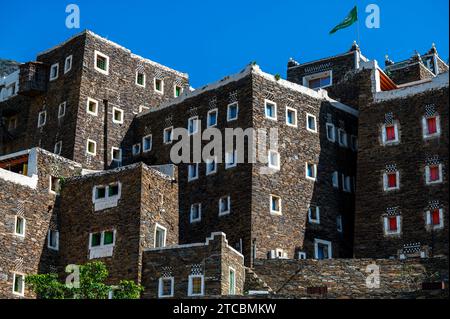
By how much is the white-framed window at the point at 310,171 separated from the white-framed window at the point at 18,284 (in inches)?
790

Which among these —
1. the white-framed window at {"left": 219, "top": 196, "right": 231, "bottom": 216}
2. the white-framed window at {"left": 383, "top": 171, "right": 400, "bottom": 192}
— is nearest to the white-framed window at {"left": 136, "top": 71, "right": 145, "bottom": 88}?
the white-framed window at {"left": 219, "top": 196, "right": 231, "bottom": 216}

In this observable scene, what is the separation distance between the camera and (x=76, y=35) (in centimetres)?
7225

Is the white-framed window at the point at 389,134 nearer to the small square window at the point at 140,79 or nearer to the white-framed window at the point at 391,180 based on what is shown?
the white-framed window at the point at 391,180

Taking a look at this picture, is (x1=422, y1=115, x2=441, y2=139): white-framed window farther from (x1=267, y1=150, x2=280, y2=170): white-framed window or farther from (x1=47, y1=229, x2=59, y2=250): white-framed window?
(x1=47, y1=229, x2=59, y2=250): white-framed window

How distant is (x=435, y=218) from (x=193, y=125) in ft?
58.7

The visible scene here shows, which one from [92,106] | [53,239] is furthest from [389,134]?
[53,239]

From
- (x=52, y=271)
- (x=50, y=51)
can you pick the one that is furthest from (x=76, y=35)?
(x=52, y=271)

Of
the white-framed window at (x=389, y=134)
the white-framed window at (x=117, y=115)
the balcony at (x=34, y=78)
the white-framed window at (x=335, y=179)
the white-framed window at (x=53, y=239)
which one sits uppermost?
the balcony at (x=34, y=78)

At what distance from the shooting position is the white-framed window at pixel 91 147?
2716 inches

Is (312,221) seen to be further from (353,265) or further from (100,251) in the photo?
(100,251)

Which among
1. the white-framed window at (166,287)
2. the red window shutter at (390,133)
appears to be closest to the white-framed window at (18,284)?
the white-framed window at (166,287)

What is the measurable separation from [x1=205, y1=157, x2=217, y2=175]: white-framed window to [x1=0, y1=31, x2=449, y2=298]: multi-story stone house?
10 centimetres

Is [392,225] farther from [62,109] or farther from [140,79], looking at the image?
[62,109]

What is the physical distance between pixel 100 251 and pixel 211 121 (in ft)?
47.0
